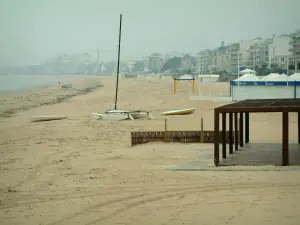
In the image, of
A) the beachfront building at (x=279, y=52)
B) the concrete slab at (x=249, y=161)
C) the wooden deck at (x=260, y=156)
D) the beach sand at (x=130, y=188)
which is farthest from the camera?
the beachfront building at (x=279, y=52)

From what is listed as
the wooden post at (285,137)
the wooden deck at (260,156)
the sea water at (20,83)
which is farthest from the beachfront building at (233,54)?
the wooden post at (285,137)

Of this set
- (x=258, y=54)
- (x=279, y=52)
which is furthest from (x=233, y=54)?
(x=279, y=52)

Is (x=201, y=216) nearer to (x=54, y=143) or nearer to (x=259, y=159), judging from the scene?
(x=259, y=159)

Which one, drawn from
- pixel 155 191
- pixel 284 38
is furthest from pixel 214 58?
pixel 155 191

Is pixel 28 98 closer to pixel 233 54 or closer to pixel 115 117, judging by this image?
pixel 115 117

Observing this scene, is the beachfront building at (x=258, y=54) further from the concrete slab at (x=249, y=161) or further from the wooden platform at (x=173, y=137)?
the concrete slab at (x=249, y=161)

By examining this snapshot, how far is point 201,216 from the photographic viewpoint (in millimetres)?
6965

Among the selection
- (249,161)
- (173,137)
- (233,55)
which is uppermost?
(233,55)

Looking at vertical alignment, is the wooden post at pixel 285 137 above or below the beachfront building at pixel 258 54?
below

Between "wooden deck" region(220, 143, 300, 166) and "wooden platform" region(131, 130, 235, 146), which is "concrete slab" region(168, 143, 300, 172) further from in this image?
"wooden platform" region(131, 130, 235, 146)

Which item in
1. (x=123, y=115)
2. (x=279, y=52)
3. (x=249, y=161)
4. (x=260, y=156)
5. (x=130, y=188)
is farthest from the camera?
(x=279, y=52)

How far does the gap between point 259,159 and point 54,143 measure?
787 centimetres

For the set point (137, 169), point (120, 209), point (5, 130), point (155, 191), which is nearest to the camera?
point (120, 209)

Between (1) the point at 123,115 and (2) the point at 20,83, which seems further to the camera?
(2) the point at 20,83
